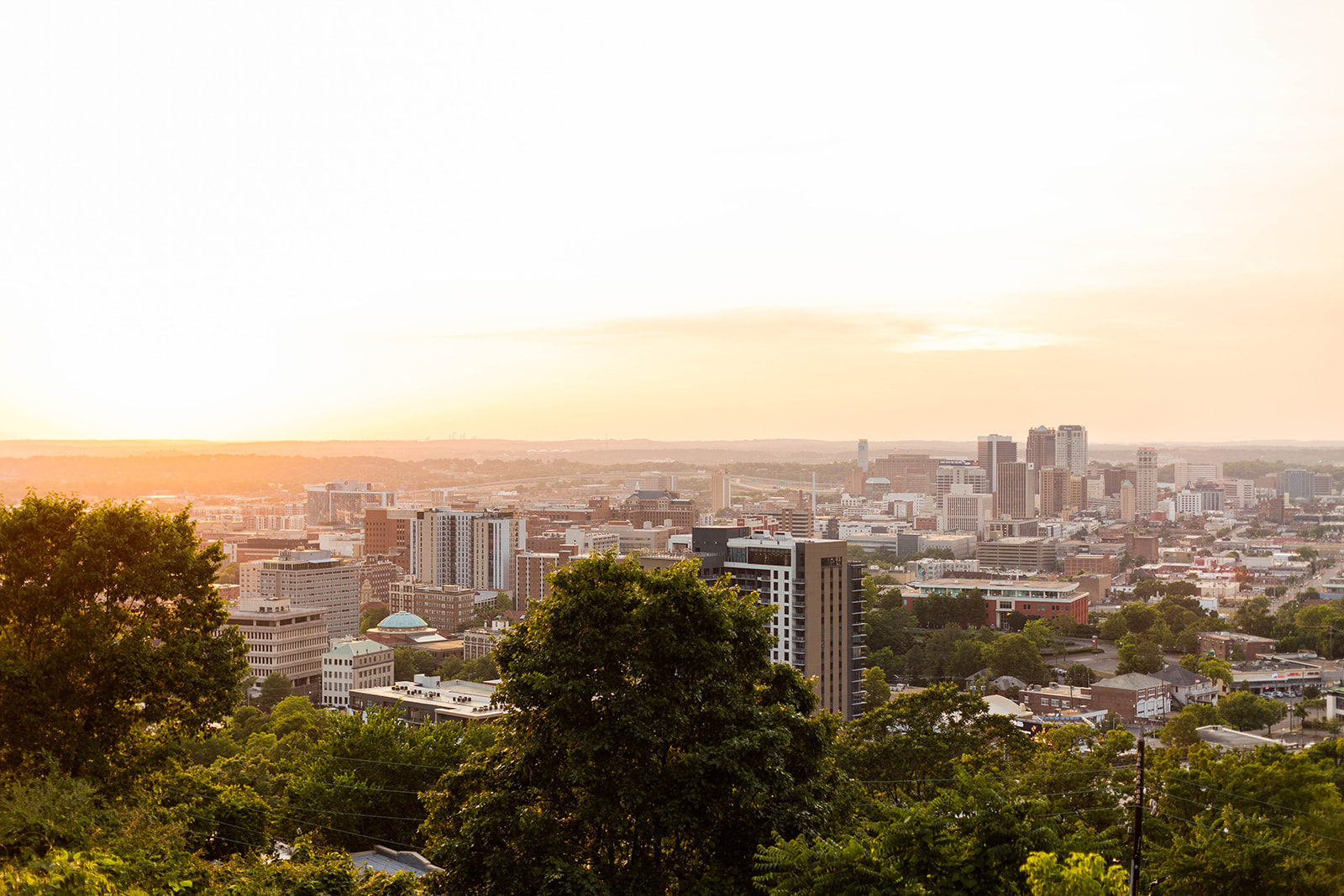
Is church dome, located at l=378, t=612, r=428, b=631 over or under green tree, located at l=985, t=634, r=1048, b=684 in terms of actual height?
under

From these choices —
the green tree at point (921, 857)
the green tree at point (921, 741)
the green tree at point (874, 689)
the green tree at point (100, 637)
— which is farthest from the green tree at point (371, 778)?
the green tree at point (874, 689)

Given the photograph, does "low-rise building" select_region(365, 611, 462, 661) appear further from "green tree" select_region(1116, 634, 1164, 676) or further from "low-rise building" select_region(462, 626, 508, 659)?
"green tree" select_region(1116, 634, 1164, 676)

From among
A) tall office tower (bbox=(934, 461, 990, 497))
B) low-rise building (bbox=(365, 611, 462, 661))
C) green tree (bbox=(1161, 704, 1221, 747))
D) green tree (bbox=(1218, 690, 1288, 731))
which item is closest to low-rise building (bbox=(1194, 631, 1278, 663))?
green tree (bbox=(1218, 690, 1288, 731))

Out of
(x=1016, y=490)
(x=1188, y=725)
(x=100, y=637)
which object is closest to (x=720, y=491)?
(x=1016, y=490)

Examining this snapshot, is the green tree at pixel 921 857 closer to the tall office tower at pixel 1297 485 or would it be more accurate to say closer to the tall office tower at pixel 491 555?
the tall office tower at pixel 491 555

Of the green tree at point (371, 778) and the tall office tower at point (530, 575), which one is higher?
the green tree at point (371, 778)

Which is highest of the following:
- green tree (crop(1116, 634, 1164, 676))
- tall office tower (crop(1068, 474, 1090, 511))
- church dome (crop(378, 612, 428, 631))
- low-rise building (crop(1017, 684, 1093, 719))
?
tall office tower (crop(1068, 474, 1090, 511))

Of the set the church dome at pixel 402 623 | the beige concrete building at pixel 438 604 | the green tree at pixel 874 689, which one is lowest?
the beige concrete building at pixel 438 604
